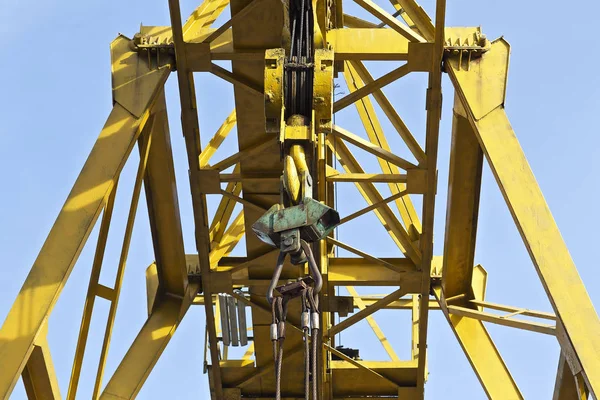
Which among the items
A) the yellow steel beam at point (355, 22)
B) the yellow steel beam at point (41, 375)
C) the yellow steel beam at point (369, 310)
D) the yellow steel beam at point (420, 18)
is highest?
the yellow steel beam at point (355, 22)

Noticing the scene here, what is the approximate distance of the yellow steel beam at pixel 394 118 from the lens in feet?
54.1

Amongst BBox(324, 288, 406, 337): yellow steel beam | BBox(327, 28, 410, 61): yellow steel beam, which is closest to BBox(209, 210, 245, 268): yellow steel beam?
BBox(324, 288, 406, 337): yellow steel beam

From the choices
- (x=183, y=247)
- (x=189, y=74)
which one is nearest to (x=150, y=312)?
(x=183, y=247)

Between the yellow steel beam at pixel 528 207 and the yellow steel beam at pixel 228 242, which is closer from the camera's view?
the yellow steel beam at pixel 528 207

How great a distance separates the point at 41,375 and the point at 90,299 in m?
1.78

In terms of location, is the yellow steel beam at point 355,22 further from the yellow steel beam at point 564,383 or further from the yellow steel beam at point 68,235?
the yellow steel beam at point 564,383

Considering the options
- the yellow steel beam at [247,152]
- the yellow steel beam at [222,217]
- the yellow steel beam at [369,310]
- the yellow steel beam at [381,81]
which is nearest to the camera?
the yellow steel beam at [381,81]

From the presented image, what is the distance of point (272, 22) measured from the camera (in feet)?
49.7

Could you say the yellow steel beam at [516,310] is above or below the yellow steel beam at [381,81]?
below

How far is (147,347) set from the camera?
17.0 metres

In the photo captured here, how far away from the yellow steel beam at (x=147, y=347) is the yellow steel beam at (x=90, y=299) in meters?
1.14

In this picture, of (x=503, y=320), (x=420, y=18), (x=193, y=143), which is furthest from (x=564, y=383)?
(x=193, y=143)

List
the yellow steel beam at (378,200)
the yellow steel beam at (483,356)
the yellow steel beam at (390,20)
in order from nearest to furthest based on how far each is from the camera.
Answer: the yellow steel beam at (390,20), the yellow steel beam at (483,356), the yellow steel beam at (378,200)

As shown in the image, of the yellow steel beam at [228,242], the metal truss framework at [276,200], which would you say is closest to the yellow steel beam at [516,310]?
the metal truss framework at [276,200]
